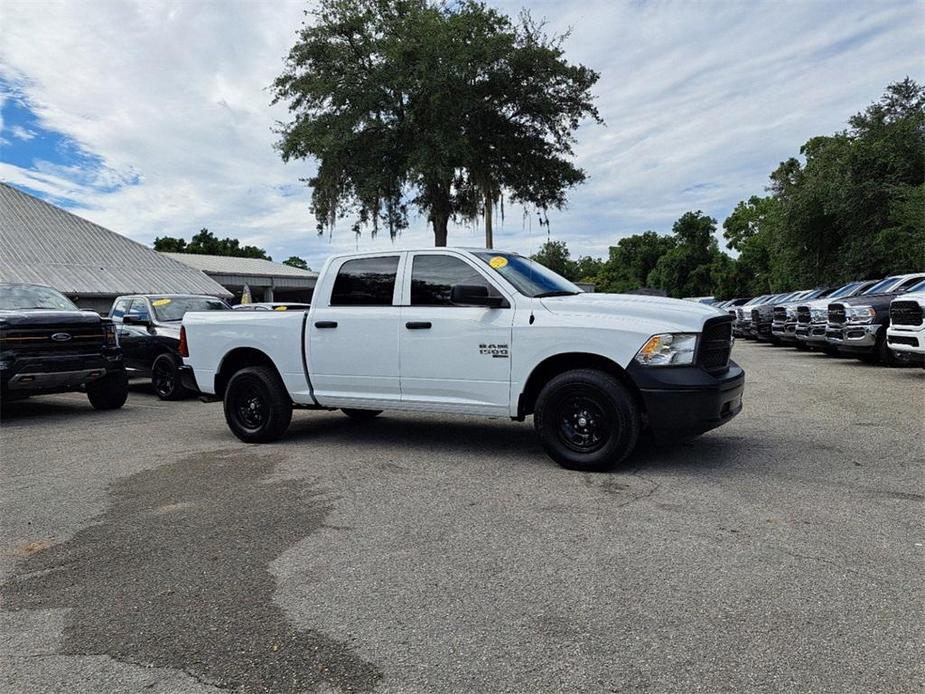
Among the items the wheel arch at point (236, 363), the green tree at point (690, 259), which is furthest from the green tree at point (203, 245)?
the wheel arch at point (236, 363)

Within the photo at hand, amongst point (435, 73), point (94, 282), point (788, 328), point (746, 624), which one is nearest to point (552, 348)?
point (746, 624)

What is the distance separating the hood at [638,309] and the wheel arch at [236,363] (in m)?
3.20

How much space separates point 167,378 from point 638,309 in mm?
8891

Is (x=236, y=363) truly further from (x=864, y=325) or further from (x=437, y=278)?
(x=864, y=325)

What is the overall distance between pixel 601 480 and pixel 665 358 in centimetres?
109

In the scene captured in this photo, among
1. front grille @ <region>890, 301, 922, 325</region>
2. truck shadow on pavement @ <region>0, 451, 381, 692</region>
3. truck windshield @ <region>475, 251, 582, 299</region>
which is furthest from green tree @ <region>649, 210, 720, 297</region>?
truck shadow on pavement @ <region>0, 451, 381, 692</region>

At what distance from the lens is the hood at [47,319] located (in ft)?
29.6

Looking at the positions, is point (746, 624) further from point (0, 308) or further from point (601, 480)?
point (0, 308)

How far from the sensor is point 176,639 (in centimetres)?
305

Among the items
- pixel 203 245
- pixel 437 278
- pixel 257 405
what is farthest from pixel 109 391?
pixel 203 245

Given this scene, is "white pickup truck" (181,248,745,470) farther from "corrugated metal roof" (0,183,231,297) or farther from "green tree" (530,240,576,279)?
"green tree" (530,240,576,279)

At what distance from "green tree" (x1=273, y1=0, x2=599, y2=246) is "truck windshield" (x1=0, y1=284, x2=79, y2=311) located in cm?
1232

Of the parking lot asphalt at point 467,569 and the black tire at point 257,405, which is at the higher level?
the black tire at point 257,405

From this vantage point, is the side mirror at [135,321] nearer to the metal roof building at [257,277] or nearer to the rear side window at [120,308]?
the rear side window at [120,308]
